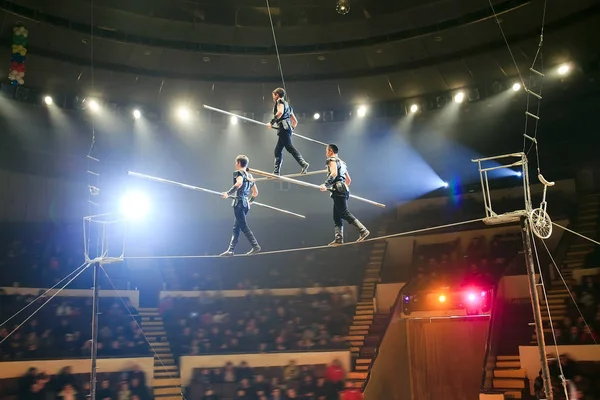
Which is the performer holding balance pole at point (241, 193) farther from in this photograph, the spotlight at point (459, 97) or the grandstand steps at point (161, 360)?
the spotlight at point (459, 97)

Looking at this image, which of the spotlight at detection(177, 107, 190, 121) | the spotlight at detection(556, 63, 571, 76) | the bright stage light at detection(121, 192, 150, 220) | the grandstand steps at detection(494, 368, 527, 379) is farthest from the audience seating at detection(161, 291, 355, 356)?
the spotlight at detection(556, 63, 571, 76)

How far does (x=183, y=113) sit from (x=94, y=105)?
248cm

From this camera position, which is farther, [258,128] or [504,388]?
[258,128]

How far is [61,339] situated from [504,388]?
8.99 meters

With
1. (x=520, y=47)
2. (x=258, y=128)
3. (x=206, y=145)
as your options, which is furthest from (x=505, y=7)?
(x=206, y=145)

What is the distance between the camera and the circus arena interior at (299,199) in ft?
38.5

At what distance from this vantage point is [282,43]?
1401cm

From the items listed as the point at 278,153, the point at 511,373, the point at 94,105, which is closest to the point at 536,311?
the point at 278,153

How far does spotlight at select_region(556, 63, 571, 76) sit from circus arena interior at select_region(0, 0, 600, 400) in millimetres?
145

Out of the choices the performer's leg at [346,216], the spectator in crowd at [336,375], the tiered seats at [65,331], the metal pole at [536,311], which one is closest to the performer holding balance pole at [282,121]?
the performer's leg at [346,216]

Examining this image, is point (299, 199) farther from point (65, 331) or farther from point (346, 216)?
point (346, 216)

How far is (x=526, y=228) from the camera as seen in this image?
605 centimetres

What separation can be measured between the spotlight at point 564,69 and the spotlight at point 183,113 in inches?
396

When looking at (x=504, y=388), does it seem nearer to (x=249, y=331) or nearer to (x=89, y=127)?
(x=249, y=331)
